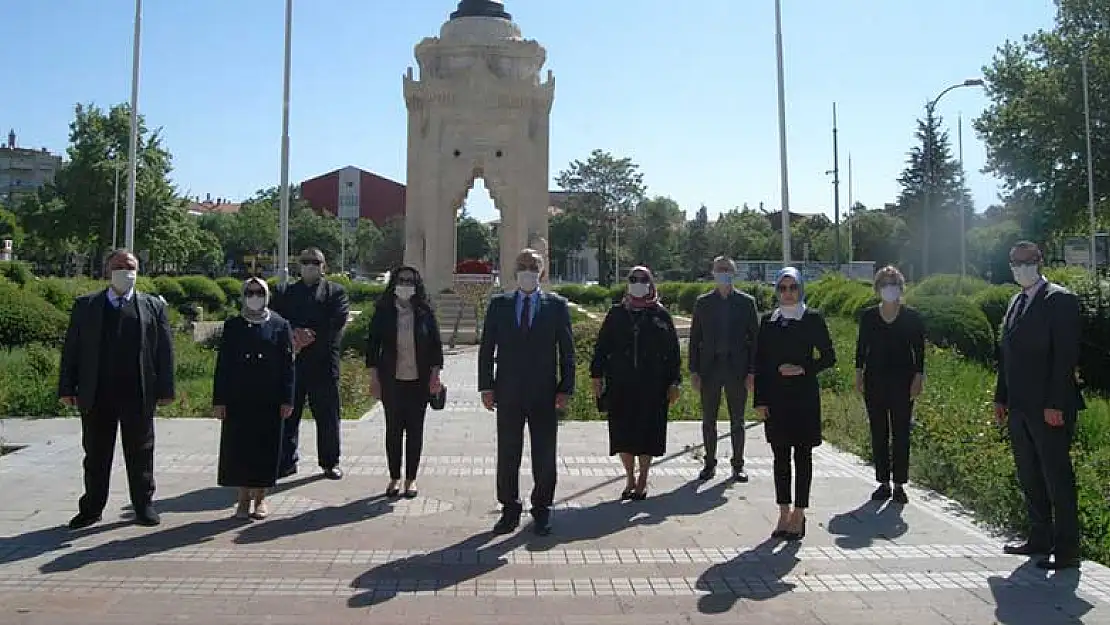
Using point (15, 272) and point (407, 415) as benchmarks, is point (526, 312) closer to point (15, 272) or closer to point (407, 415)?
point (407, 415)

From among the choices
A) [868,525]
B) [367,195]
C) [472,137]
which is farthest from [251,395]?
[367,195]

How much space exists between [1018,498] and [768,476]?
7.75 feet

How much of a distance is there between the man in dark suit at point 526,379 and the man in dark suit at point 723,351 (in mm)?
2132

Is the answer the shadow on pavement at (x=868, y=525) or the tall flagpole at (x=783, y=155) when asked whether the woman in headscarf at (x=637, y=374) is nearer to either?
the shadow on pavement at (x=868, y=525)

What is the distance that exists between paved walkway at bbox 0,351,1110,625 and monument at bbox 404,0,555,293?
23885 millimetres

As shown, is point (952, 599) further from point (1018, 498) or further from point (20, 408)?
point (20, 408)

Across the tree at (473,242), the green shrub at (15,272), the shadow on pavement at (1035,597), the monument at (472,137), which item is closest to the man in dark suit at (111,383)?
the shadow on pavement at (1035,597)

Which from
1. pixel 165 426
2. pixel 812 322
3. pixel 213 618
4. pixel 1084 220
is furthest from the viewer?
pixel 1084 220

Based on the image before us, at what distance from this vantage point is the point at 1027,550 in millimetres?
6121

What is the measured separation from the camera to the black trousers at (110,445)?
264 inches

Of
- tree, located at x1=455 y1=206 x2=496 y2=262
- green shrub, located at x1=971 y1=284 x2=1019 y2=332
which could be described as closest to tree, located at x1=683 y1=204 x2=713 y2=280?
tree, located at x1=455 y1=206 x2=496 y2=262

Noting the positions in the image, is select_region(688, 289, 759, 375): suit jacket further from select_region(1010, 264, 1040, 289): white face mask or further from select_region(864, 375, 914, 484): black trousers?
select_region(1010, 264, 1040, 289): white face mask

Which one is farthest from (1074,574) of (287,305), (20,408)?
(20,408)

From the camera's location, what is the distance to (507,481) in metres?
6.73
